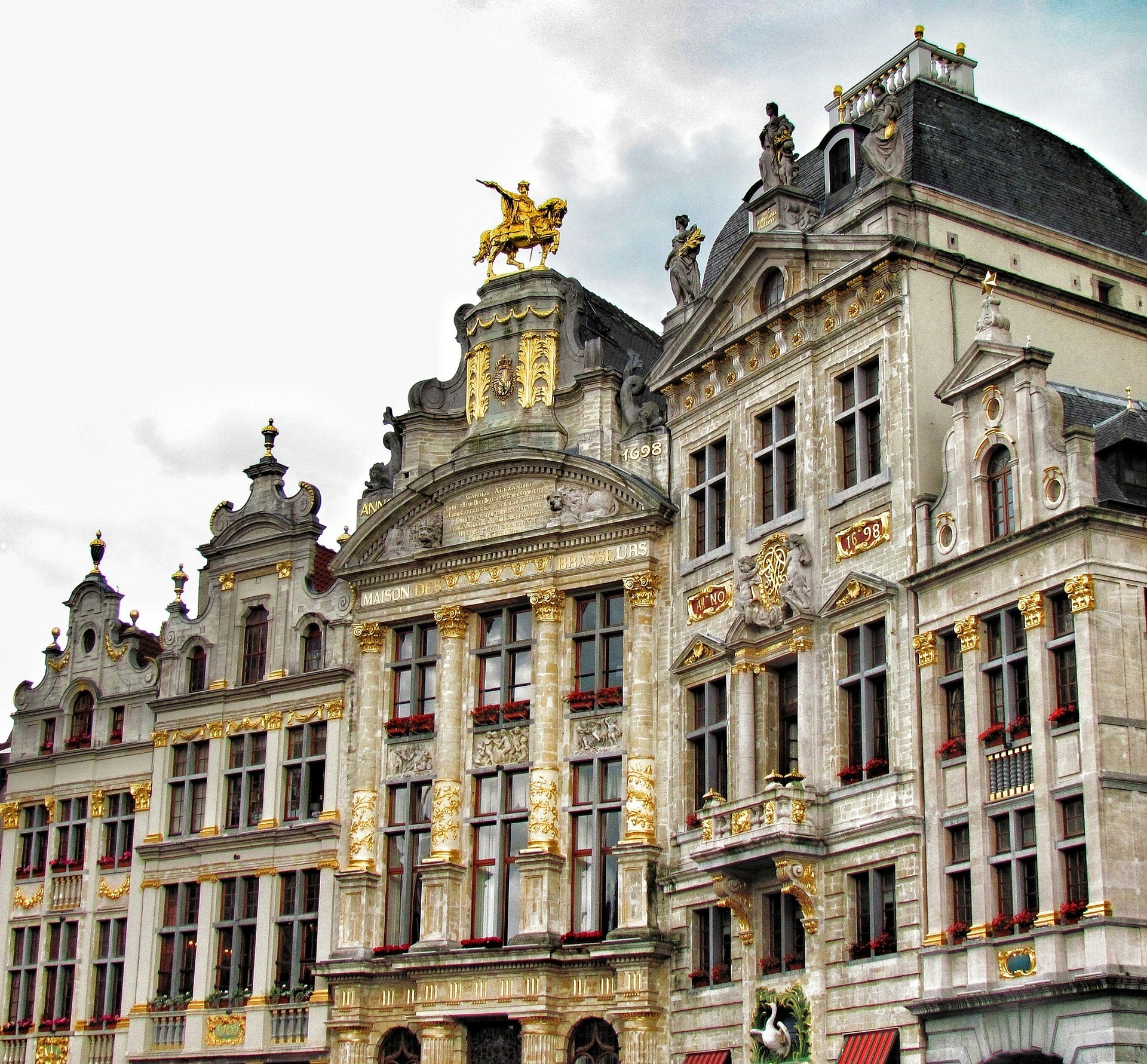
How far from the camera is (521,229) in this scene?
143 feet

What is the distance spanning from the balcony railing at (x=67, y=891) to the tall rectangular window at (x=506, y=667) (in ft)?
38.9

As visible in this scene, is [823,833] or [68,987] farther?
[68,987]

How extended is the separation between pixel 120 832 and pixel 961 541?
76.6 ft

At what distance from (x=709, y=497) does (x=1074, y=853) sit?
12.4 meters

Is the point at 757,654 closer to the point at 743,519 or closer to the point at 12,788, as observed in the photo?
the point at 743,519

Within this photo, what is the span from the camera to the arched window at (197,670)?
152ft

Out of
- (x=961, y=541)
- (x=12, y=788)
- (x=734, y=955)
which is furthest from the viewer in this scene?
(x=12, y=788)

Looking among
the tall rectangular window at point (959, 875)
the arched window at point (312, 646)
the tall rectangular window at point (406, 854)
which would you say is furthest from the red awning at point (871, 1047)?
the arched window at point (312, 646)

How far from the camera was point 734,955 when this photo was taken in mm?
35188

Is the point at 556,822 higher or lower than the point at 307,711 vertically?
lower

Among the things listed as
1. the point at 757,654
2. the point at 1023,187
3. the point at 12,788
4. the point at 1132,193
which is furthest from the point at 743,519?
the point at 12,788

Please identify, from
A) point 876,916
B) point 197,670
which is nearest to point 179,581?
point 197,670

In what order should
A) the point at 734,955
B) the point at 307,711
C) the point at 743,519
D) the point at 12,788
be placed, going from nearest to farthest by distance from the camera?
the point at 734,955, the point at 743,519, the point at 307,711, the point at 12,788

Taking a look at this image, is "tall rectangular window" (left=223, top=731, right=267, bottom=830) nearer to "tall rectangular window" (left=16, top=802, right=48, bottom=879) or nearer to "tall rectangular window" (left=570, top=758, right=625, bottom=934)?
"tall rectangular window" (left=16, top=802, right=48, bottom=879)
